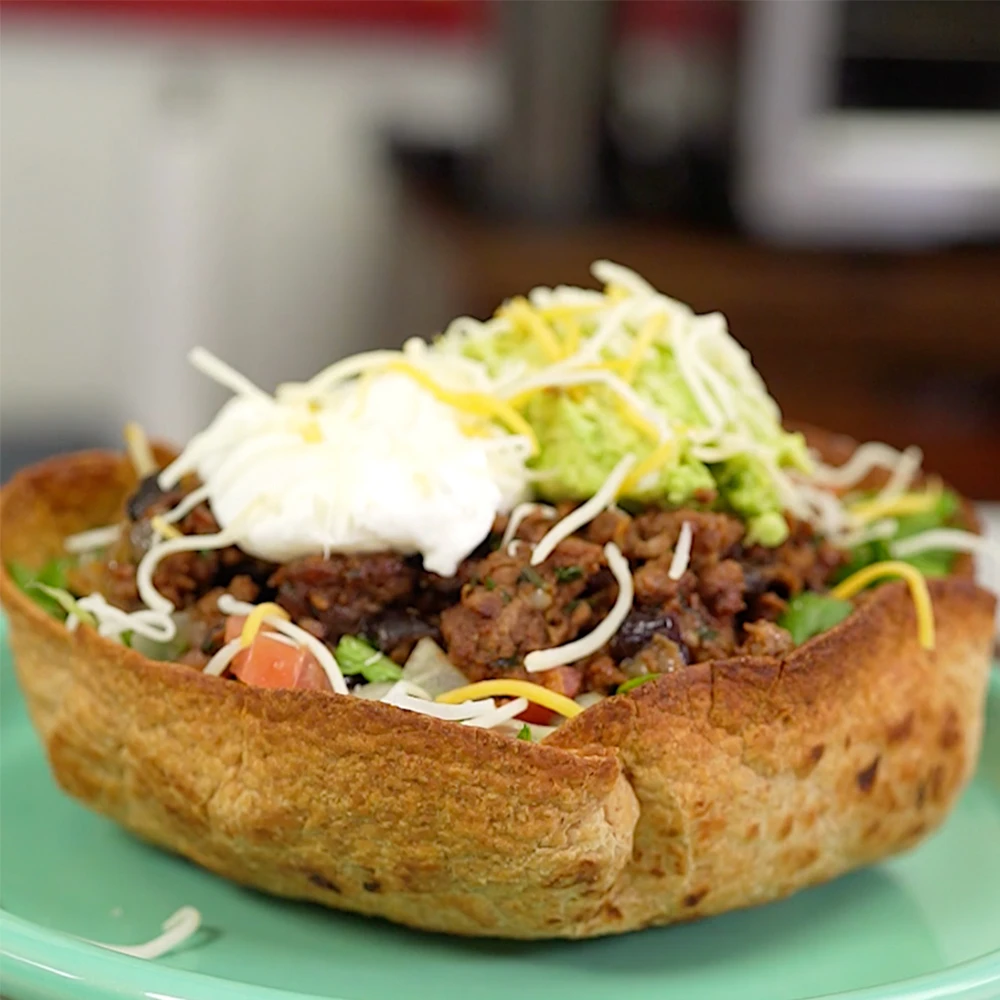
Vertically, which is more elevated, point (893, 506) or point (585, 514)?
point (585, 514)

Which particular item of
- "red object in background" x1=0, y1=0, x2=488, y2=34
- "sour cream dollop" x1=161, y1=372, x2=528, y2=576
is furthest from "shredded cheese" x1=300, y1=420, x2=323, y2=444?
"red object in background" x1=0, y1=0, x2=488, y2=34

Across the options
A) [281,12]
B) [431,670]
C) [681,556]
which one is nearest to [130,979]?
[431,670]

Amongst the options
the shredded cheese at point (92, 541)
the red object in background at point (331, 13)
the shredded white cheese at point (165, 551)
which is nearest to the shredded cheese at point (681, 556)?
the shredded white cheese at point (165, 551)

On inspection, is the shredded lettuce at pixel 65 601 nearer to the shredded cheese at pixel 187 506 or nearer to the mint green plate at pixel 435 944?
the shredded cheese at pixel 187 506

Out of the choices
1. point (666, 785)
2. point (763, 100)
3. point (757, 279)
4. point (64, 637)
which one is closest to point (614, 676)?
point (666, 785)

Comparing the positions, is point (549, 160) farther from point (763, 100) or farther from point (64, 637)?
point (64, 637)

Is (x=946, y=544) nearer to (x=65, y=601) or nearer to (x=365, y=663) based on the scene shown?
(x=365, y=663)

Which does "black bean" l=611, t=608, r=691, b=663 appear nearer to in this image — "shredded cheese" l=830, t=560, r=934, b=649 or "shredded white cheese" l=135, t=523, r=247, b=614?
"shredded cheese" l=830, t=560, r=934, b=649
